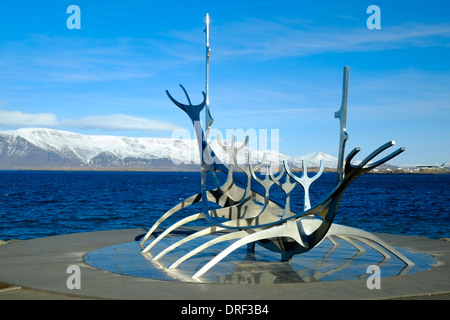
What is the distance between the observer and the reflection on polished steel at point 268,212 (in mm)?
11695

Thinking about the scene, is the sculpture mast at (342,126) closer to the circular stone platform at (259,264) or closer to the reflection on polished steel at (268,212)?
the reflection on polished steel at (268,212)

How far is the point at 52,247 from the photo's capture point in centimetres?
1669

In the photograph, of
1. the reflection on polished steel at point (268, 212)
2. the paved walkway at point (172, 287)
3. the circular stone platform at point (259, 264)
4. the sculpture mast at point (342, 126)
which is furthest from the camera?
the circular stone platform at point (259, 264)

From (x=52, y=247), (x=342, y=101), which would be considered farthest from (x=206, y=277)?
(x=52, y=247)

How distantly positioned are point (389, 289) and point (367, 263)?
343 centimetres

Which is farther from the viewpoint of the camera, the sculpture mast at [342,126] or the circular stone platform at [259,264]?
the circular stone platform at [259,264]

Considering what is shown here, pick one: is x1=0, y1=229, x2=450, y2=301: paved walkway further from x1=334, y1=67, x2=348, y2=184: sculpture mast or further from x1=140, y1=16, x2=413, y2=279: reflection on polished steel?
x1=334, y1=67, x2=348, y2=184: sculpture mast

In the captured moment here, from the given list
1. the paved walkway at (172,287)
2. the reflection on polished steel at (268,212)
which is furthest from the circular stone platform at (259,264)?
the paved walkway at (172,287)

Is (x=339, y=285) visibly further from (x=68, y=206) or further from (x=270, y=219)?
(x=68, y=206)

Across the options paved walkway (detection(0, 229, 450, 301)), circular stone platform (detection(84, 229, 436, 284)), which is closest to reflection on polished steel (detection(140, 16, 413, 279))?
circular stone platform (detection(84, 229, 436, 284))

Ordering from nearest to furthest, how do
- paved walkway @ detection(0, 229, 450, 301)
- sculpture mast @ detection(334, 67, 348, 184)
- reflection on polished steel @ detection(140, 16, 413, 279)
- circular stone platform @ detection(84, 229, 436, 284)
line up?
1. paved walkway @ detection(0, 229, 450, 301)
2. sculpture mast @ detection(334, 67, 348, 184)
3. reflection on polished steel @ detection(140, 16, 413, 279)
4. circular stone platform @ detection(84, 229, 436, 284)

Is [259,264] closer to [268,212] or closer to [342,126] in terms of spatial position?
[268,212]

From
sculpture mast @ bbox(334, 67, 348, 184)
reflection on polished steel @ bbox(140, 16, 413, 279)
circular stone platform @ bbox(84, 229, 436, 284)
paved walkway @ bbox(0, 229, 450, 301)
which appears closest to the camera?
paved walkway @ bbox(0, 229, 450, 301)

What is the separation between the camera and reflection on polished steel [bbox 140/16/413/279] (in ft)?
38.4
